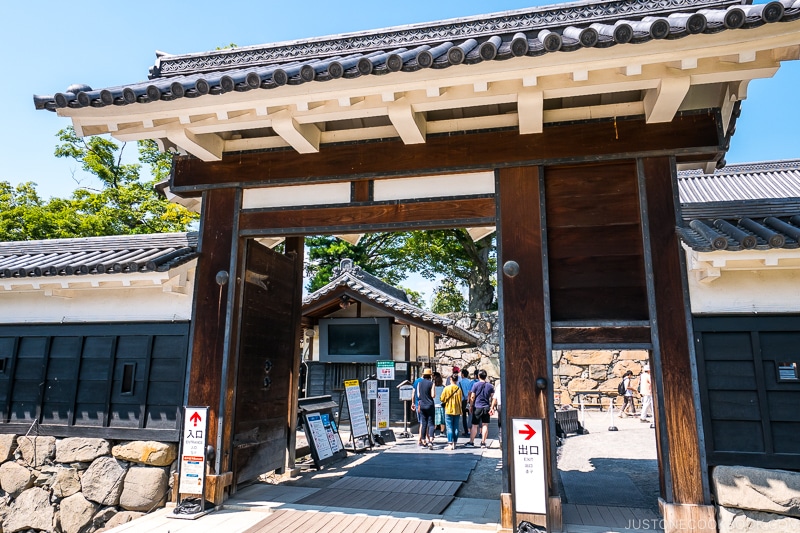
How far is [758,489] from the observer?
408 centimetres

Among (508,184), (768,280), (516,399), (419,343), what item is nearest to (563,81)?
(508,184)

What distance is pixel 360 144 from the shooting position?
5.62 metres

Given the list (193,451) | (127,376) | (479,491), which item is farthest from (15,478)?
(479,491)

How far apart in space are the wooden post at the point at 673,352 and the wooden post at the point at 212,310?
4548 mm

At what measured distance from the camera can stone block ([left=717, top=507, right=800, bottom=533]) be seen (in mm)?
3981

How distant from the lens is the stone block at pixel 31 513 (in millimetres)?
5812

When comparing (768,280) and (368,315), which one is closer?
(768,280)

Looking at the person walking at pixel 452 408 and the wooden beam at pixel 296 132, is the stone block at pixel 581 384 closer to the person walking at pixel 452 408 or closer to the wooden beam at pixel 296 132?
the person walking at pixel 452 408

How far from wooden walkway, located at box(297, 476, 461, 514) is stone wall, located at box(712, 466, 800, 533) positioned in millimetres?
2685

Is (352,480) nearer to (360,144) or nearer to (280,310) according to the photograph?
(280,310)

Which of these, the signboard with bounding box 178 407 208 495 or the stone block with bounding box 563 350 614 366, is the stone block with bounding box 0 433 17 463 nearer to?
the signboard with bounding box 178 407 208 495

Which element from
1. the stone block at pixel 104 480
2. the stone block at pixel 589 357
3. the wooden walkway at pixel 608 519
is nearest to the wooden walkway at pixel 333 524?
the wooden walkway at pixel 608 519

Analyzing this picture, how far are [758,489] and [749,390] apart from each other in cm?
82

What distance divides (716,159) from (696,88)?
83 centimetres
